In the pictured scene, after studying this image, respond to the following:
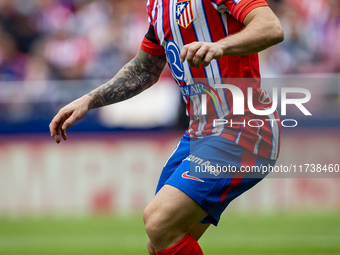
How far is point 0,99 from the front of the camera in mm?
9953

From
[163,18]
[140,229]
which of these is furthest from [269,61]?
[163,18]

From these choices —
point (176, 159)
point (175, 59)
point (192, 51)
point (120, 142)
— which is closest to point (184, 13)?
point (175, 59)

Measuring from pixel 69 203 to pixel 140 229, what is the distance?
1.63m

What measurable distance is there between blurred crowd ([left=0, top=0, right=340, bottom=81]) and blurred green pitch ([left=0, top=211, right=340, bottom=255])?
232 centimetres

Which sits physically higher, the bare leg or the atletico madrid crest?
the atletico madrid crest

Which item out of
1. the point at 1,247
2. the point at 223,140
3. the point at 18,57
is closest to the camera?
the point at 223,140

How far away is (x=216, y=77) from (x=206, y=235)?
16.4ft

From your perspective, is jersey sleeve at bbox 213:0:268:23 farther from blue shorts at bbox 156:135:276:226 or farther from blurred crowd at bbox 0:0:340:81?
blurred crowd at bbox 0:0:340:81

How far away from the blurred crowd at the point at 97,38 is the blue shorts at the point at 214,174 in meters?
6.21

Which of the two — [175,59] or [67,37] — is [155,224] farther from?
[67,37]

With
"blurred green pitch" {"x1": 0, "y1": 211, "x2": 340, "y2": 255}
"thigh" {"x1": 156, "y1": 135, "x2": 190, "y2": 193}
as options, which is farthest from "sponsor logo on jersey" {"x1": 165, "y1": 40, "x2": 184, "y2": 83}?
"blurred green pitch" {"x1": 0, "y1": 211, "x2": 340, "y2": 255}

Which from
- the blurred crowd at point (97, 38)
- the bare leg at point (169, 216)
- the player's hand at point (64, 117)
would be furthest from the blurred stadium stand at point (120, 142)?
the bare leg at point (169, 216)

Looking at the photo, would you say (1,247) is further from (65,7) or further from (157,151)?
(65,7)

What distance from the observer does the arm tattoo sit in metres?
4.34
